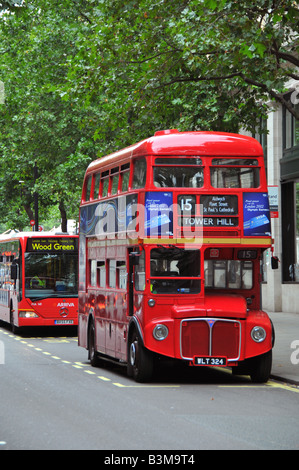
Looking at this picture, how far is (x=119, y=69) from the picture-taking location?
23.2m

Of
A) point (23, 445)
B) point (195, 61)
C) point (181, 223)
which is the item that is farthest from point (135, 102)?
point (23, 445)

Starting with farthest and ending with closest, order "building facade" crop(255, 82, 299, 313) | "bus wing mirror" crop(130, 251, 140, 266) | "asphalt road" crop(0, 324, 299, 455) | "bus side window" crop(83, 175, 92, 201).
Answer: "building facade" crop(255, 82, 299, 313) < "bus side window" crop(83, 175, 92, 201) < "bus wing mirror" crop(130, 251, 140, 266) < "asphalt road" crop(0, 324, 299, 455)

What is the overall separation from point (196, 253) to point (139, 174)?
1658 millimetres

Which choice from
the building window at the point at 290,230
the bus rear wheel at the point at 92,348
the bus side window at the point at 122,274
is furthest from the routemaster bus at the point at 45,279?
the bus side window at the point at 122,274

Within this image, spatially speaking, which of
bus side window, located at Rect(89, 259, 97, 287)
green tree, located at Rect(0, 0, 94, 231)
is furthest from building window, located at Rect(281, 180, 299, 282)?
bus side window, located at Rect(89, 259, 97, 287)

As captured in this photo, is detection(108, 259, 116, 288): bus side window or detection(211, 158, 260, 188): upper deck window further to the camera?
detection(108, 259, 116, 288): bus side window

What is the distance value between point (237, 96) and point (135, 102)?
7.58 feet

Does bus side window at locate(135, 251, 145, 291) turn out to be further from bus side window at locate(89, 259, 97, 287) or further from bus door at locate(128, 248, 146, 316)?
bus side window at locate(89, 259, 97, 287)

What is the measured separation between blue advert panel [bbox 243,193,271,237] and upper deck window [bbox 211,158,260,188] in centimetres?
25

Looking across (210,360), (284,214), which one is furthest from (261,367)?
(284,214)

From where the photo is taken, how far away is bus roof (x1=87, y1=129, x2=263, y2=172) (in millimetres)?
16156

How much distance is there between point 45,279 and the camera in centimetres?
2855
